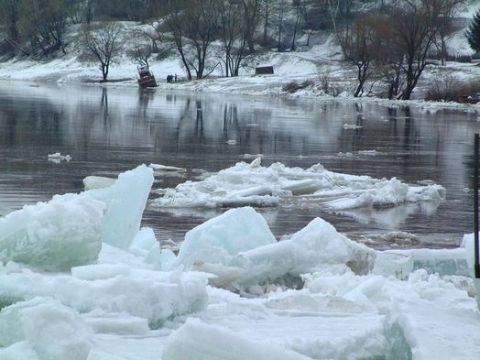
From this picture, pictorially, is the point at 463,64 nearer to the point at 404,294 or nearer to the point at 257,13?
the point at 257,13

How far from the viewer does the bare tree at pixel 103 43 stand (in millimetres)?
84550

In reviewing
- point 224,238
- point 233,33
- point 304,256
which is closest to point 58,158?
point 224,238

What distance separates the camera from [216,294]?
5582mm

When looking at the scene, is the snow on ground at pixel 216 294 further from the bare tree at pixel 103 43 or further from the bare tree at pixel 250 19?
the bare tree at pixel 103 43

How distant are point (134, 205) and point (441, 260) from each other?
8.06ft

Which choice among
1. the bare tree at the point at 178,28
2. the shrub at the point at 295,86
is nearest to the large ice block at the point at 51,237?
the shrub at the point at 295,86

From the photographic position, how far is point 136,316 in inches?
187

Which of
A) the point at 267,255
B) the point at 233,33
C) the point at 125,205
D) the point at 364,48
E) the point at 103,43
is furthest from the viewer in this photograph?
the point at 103,43

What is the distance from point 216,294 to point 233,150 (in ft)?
48.6

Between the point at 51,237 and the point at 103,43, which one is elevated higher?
the point at 103,43

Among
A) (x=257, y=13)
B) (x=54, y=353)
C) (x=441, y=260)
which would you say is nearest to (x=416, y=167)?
(x=441, y=260)

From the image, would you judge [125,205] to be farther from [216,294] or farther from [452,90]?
[452,90]

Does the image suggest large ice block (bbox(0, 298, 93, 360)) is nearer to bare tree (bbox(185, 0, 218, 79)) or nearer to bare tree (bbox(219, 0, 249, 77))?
bare tree (bbox(219, 0, 249, 77))

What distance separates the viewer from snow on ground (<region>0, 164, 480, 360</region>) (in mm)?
4117
